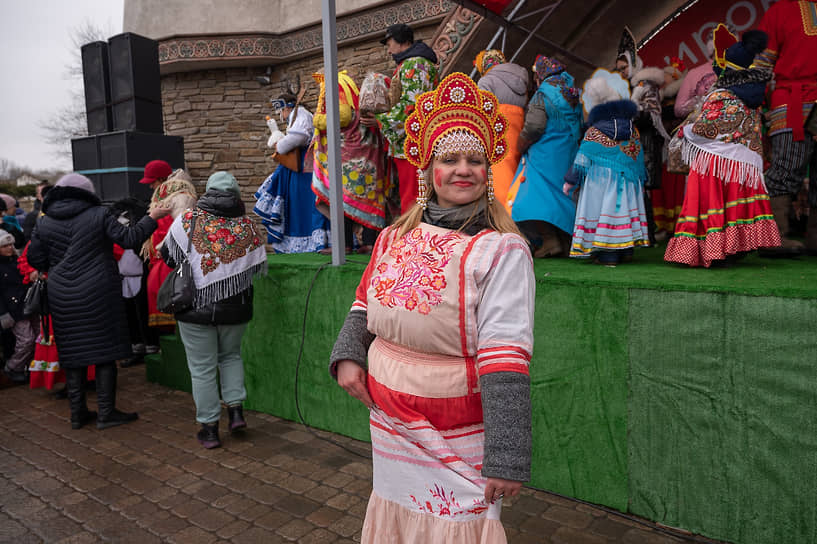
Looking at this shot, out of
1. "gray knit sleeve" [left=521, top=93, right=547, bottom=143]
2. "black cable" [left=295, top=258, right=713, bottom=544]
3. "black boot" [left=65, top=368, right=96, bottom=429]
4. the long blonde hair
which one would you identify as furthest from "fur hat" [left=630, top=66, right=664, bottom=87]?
"black boot" [left=65, top=368, right=96, bottom=429]

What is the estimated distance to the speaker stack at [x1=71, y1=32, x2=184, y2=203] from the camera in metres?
6.86

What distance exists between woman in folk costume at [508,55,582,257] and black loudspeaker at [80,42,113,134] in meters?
5.87

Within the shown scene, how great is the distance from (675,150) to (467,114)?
2.36 metres

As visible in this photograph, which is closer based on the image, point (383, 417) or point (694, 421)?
point (383, 417)

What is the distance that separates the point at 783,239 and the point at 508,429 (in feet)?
11.7

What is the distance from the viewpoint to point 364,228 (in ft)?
16.5

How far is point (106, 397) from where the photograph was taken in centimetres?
403

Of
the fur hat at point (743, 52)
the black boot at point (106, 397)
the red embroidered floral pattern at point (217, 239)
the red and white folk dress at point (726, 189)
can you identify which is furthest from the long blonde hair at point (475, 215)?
the black boot at point (106, 397)

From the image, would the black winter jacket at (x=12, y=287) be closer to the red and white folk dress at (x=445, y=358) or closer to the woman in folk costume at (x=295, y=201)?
the woman in folk costume at (x=295, y=201)

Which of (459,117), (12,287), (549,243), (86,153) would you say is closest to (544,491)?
(549,243)

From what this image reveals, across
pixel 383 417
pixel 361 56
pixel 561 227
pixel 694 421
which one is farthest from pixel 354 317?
pixel 361 56

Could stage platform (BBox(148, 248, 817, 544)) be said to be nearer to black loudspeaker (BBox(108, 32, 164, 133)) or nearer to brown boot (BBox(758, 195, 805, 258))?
brown boot (BBox(758, 195, 805, 258))

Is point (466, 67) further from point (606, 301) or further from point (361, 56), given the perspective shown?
point (606, 301)

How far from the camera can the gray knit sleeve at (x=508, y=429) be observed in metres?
1.26
